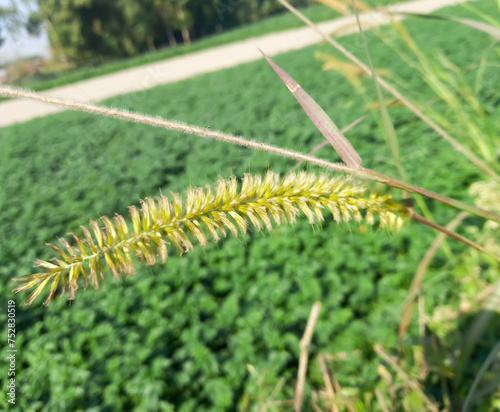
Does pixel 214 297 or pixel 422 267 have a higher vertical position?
pixel 422 267

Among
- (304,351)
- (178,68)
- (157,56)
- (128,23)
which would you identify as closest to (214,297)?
(304,351)

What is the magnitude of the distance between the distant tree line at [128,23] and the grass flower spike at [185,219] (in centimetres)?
953

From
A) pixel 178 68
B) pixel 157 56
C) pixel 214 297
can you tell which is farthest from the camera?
pixel 157 56

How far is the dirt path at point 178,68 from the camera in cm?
995

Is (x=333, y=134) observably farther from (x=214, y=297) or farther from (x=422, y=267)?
(x=214, y=297)

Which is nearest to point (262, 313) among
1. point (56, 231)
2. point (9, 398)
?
point (9, 398)

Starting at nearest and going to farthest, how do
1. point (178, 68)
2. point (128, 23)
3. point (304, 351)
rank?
point (304, 351) < point (178, 68) < point (128, 23)

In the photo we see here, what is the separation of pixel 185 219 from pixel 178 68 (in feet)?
40.1

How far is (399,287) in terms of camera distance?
2072 millimetres

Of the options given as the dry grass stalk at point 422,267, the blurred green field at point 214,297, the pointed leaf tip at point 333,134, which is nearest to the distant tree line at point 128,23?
the blurred green field at point 214,297

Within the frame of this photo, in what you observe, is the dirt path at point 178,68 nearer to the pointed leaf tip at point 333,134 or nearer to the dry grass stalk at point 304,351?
the dry grass stalk at point 304,351

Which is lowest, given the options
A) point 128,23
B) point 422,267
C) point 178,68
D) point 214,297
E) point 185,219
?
point 214,297

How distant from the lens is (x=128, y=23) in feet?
43.3

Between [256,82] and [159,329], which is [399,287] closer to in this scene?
[159,329]
